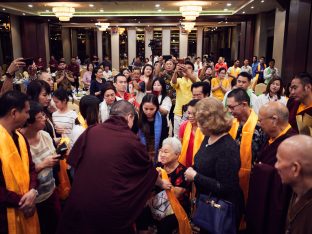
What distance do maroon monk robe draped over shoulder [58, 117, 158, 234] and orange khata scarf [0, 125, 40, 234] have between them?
31cm

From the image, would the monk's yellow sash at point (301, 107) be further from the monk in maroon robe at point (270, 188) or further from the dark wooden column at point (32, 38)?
the dark wooden column at point (32, 38)

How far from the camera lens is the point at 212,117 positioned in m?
1.98

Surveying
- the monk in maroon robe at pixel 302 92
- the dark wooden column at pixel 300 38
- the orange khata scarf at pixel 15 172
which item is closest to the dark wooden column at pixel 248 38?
the dark wooden column at pixel 300 38

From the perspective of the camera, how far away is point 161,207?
2.34 metres

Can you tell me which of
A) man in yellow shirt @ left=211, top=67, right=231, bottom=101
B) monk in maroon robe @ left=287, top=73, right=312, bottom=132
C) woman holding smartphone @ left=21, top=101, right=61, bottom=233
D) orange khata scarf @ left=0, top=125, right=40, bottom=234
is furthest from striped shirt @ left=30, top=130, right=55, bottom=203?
man in yellow shirt @ left=211, top=67, right=231, bottom=101

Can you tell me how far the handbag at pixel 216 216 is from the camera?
1883 mm

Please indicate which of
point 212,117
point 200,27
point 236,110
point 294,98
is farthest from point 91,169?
point 200,27

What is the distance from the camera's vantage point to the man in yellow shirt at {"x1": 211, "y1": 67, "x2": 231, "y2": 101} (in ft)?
19.3

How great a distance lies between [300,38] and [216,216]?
6099 mm

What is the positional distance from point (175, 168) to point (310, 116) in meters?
1.44

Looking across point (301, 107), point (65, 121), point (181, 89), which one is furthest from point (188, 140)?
point (181, 89)

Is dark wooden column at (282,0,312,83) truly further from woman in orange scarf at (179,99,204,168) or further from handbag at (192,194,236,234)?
handbag at (192,194,236,234)

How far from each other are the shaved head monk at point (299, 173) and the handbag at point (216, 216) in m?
0.53

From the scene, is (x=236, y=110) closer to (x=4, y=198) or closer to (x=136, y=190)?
(x=136, y=190)
